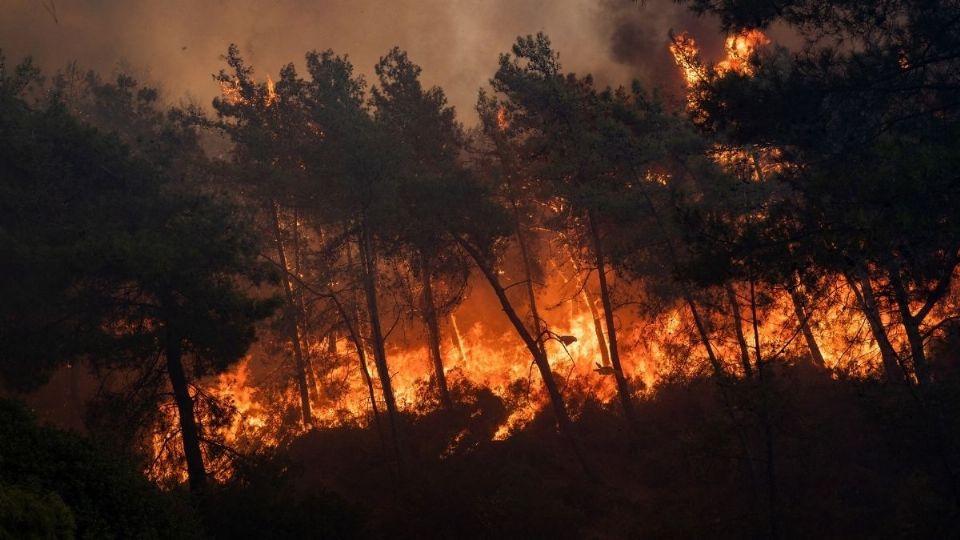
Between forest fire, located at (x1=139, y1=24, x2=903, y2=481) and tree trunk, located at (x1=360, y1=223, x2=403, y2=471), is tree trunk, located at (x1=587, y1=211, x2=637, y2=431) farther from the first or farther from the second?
tree trunk, located at (x1=360, y1=223, x2=403, y2=471)

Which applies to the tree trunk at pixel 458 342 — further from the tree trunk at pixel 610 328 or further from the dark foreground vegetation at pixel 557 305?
the tree trunk at pixel 610 328

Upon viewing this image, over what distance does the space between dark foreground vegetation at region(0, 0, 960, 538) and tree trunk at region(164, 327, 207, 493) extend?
0.25 ft

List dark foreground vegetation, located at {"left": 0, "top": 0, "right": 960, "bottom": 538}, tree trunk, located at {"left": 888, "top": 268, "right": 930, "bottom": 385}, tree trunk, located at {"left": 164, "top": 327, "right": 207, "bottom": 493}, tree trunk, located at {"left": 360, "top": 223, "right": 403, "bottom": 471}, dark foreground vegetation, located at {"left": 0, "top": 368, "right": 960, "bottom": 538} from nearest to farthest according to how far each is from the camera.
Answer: dark foreground vegetation, located at {"left": 0, "top": 368, "right": 960, "bottom": 538}, dark foreground vegetation, located at {"left": 0, "top": 0, "right": 960, "bottom": 538}, tree trunk, located at {"left": 888, "top": 268, "right": 930, "bottom": 385}, tree trunk, located at {"left": 164, "top": 327, "right": 207, "bottom": 493}, tree trunk, located at {"left": 360, "top": 223, "right": 403, "bottom": 471}

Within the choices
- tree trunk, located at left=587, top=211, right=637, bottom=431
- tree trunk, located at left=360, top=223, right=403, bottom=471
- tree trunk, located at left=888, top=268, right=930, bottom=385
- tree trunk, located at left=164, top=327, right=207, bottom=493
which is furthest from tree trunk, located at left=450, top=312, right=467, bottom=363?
tree trunk, located at left=888, top=268, right=930, bottom=385

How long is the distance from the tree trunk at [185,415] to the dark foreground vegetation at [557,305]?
76mm

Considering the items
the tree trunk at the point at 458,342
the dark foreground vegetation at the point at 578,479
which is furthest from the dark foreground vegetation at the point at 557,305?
the tree trunk at the point at 458,342

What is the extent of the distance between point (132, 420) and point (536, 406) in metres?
14.1

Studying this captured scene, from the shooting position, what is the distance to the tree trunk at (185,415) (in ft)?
45.9

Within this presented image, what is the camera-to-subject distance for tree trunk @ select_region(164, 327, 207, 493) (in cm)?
1399

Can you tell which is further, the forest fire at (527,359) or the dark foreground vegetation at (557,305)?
the forest fire at (527,359)

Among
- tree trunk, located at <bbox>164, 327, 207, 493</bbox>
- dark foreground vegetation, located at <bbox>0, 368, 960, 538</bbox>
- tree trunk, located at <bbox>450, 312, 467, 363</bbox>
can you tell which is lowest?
dark foreground vegetation, located at <bbox>0, 368, 960, 538</bbox>

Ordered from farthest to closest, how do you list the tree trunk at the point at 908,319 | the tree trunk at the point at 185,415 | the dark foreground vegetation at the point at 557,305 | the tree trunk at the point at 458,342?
the tree trunk at the point at 458,342 → the tree trunk at the point at 185,415 → the tree trunk at the point at 908,319 → the dark foreground vegetation at the point at 557,305

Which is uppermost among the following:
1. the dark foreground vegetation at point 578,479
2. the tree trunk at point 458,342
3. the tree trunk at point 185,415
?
the tree trunk at point 458,342

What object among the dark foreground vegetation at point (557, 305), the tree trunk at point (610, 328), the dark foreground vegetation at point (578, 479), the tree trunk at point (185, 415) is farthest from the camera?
the tree trunk at point (610, 328)
